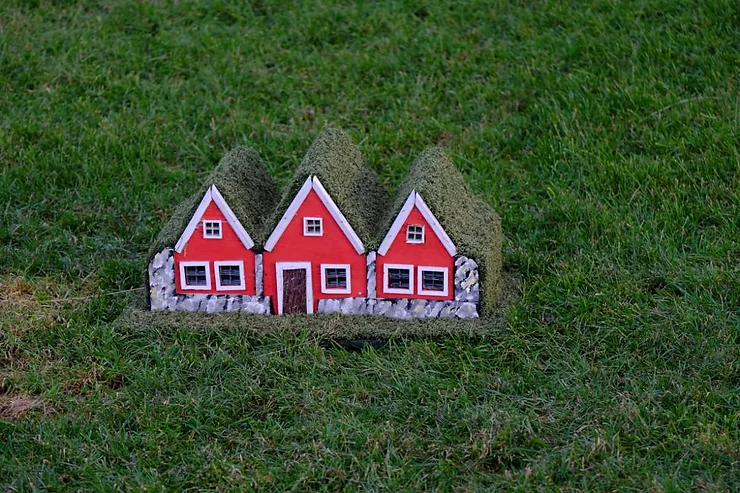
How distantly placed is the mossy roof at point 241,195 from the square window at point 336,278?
431mm

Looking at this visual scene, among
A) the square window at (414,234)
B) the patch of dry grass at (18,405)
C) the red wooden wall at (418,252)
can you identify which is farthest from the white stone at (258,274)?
the patch of dry grass at (18,405)

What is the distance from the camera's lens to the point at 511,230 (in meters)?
6.94

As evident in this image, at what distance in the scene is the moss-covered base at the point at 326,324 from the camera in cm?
565

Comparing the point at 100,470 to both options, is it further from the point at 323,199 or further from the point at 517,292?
the point at 517,292

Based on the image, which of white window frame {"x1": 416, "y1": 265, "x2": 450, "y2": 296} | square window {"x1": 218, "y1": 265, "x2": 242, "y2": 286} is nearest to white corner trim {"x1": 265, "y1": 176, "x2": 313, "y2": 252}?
→ square window {"x1": 218, "y1": 265, "x2": 242, "y2": 286}

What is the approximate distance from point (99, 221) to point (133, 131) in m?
1.15

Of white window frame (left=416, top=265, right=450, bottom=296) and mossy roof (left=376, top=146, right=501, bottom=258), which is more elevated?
mossy roof (left=376, top=146, right=501, bottom=258)

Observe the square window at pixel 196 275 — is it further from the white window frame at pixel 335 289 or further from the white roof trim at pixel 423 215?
the white roof trim at pixel 423 215

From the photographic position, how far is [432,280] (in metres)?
5.64

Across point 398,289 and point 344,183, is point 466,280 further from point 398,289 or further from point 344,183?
point 344,183

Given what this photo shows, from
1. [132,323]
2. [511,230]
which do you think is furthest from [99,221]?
[511,230]

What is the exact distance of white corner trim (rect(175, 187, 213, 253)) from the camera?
5.56 meters

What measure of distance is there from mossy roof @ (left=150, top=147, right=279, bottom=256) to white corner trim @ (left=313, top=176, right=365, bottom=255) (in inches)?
16.7

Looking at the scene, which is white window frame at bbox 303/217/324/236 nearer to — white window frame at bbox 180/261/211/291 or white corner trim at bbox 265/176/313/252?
white corner trim at bbox 265/176/313/252
